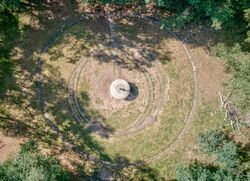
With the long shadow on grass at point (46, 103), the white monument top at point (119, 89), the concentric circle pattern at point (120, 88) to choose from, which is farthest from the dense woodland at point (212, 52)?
the white monument top at point (119, 89)

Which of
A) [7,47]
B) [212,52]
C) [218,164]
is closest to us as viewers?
[7,47]

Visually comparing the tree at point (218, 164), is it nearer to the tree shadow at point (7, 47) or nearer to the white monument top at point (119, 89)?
the white monument top at point (119, 89)

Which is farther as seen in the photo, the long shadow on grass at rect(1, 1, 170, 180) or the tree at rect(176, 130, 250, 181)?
the long shadow on grass at rect(1, 1, 170, 180)

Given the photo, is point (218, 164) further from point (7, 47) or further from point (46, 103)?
point (7, 47)

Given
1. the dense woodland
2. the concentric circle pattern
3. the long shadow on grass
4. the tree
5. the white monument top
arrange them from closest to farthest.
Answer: the dense woodland < the tree < the long shadow on grass < the white monument top < the concentric circle pattern

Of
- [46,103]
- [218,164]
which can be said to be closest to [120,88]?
[46,103]

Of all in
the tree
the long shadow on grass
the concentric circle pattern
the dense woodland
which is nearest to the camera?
the dense woodland

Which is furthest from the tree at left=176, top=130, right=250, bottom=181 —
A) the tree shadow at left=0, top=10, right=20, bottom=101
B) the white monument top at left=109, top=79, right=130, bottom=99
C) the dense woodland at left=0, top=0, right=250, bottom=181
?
the tree shadow at left=0, top=10, right=20, bottom=101

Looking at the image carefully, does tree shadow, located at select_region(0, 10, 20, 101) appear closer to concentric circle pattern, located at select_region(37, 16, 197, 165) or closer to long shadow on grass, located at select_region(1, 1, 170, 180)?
long shadow on grass, located at select_region(1, 1, 170, 180)
